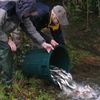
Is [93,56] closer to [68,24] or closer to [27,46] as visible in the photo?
[27,46]

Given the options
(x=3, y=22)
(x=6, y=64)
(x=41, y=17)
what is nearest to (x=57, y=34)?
(x=41, y=17)

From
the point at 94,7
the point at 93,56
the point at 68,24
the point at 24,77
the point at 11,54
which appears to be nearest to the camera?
the point at 11,54

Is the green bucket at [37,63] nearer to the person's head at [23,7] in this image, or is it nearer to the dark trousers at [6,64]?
the dark trousers at [6,64]

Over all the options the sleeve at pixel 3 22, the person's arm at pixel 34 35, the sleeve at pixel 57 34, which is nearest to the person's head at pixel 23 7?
the sleeve at pixel 3 22

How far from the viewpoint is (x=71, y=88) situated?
18.9ft

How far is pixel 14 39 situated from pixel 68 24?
3.36m

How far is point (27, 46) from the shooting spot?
6.41 meters

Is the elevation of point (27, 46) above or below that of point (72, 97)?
above

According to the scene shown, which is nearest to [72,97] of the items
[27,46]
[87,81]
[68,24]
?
[87,81]

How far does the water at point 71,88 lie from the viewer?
5.55m

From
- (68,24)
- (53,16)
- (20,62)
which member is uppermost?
(53,16)

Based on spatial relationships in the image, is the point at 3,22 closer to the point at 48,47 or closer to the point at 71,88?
the point at 48,47

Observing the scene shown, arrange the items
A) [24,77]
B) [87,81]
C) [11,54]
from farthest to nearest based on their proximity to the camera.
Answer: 1. [87,81]
2. [24,77]
3. [11,54]

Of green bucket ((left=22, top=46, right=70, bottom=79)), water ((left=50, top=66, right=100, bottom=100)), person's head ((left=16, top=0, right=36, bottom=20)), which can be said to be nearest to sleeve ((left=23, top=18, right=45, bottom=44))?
green bucket ((left=22, top=46, right=70, bottom=79))
